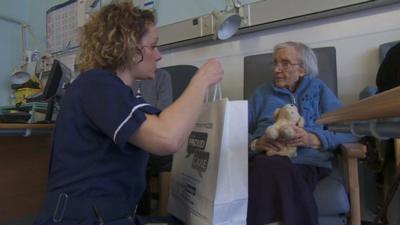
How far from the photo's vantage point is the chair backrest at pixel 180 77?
210 cm

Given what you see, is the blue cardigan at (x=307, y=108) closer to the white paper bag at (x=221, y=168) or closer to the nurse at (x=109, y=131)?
the white paper bag at (x=221, y=168)

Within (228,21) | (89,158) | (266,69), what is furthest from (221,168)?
(228,21)

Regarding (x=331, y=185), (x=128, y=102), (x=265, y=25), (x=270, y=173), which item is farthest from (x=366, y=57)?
(x=128, y=102)

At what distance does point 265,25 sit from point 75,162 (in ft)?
5.11

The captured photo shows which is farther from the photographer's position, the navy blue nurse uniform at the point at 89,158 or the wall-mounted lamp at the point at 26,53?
the wall-mounted lamp at the point at 26,53

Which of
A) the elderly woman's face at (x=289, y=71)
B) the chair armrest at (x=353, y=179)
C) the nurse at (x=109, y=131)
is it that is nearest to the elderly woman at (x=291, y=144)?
the elderly woman's face at (x=289, y=71)

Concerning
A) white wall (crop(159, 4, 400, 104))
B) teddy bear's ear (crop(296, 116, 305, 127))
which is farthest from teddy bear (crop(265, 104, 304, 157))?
white wall (crop(159, 4, 400, 104))

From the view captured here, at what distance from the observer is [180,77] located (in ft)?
7.00

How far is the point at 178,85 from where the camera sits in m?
2.13

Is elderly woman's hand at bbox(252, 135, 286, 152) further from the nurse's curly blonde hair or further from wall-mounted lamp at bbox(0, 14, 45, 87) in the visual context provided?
wall-mounted lamp at bbox(0, 14, 45, 87)

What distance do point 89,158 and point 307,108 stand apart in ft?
3.46

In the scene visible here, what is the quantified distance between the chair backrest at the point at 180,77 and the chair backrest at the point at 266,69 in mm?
344

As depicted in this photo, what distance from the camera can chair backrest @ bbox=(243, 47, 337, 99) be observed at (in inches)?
68.9

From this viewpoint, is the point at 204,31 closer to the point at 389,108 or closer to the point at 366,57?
the point at 366,57
